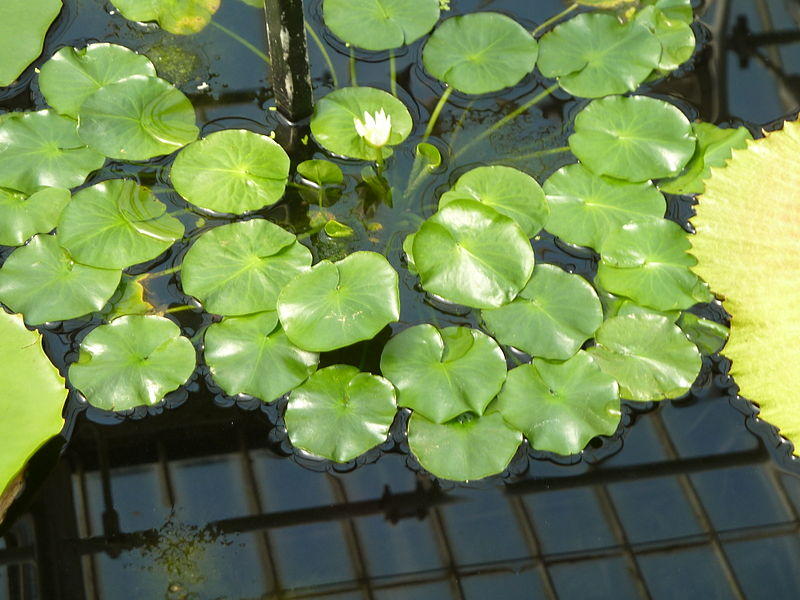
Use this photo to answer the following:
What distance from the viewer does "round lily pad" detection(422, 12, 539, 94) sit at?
8.45 feet

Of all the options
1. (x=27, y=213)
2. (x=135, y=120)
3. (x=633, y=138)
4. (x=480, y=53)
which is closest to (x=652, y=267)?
(x=633, y=138)

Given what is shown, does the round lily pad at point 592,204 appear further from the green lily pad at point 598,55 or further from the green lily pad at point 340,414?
the green lily pad at point 340,414

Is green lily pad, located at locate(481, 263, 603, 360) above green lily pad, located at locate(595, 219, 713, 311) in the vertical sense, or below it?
below

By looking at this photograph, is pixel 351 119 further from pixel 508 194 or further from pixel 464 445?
pixel 464 445

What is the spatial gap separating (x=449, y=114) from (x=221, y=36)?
2.57ft

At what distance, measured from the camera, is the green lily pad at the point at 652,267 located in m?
2.16

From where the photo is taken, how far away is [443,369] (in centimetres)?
203

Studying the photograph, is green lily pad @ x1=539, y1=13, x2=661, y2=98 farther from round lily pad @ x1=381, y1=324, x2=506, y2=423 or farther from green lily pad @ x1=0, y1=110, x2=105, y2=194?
green lily pad @ x1=0, y1=110, x2=105, y2=194

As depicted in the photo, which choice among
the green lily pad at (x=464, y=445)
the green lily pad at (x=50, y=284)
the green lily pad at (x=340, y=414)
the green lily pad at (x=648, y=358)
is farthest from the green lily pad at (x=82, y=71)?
the green lily pad at (x=648, y=358)

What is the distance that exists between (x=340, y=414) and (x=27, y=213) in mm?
1014

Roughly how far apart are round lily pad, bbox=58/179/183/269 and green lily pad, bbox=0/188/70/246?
7 cm

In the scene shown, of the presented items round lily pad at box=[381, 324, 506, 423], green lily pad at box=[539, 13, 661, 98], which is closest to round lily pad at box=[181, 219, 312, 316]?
round lily pad at box=[381, 324, 506, 423]

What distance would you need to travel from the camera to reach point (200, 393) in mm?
2113

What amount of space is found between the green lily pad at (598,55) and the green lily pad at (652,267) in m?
0.52
